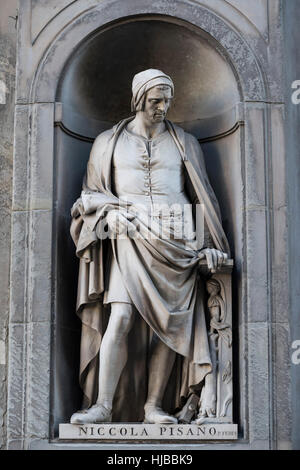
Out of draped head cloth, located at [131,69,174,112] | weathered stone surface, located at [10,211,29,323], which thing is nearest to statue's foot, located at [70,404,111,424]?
weathered stone surface, located at [10,211,29,323]

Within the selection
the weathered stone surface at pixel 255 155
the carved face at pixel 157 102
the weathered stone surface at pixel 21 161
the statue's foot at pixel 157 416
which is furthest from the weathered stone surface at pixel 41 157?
the statue's foot at pixel 157 416

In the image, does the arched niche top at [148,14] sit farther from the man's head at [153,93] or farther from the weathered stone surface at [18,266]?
the weathered stone surface at [18,266]

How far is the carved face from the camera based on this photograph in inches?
496

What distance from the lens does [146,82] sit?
1261 centimetres

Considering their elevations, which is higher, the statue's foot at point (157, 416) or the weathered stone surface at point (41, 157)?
the weathered stone surface at point (41, 157)

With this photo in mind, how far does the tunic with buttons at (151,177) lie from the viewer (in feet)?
40.9

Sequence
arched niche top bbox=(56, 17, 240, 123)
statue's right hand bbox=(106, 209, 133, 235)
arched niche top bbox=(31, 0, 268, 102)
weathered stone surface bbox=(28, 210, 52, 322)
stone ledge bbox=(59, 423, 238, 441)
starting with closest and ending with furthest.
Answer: stone ledge bbox=(59, 423, 238, 441), statue's right hand bbox=(106, 209, 133, 235), weathered stone surface bbox=(28, 210, 52, 322), arched niche top bbox=(31, 0, 268, 102), arched niche top bbox=(56, 17, 240, 123)

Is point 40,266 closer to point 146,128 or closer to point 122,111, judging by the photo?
point 146,128

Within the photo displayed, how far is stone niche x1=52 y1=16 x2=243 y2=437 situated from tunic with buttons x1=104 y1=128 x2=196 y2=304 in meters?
0.43

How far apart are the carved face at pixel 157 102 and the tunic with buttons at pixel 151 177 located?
0.75 ft

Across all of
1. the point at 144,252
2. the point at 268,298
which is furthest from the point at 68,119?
the point at 268,298

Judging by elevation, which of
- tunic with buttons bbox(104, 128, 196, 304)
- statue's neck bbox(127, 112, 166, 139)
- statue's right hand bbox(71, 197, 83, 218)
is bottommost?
statue's right hand bbox(71, 197, 83, 218)

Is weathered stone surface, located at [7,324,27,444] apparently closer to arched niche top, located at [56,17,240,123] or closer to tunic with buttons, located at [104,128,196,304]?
tunic with buttons, located at [104,128,196,304]

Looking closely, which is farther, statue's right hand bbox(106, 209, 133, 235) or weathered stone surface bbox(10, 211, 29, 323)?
weathered stone surface bbox(10, 211, 29, 323)
